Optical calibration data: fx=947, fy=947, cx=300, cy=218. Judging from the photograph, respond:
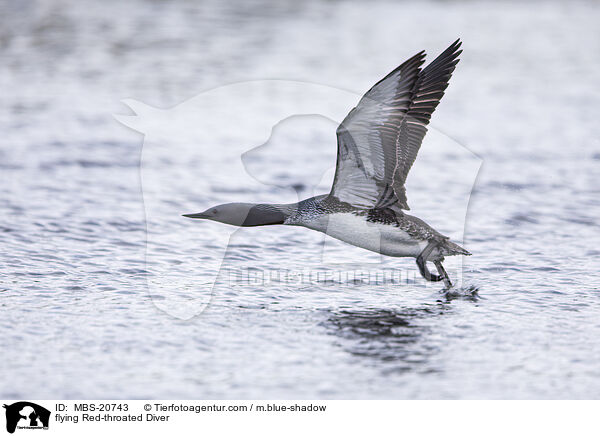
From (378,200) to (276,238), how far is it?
256 cm

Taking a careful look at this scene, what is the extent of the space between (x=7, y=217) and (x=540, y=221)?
283 inches

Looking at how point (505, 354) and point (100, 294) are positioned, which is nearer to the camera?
point (505, 354)

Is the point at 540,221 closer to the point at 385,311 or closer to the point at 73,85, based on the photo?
the point at 385,311

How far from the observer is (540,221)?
515 inches

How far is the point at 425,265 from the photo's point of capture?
1001 centimetres

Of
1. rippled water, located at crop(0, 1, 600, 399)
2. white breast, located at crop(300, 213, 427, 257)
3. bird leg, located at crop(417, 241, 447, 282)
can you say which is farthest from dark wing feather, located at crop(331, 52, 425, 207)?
rippled water, located at crop(0, 1, 600, 399)

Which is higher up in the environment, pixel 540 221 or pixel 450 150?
pixel 450 150

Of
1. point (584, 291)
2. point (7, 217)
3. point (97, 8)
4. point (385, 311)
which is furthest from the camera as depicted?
point (97, 8)

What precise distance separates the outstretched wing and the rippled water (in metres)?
1.16

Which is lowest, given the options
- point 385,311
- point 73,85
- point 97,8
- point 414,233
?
point 385,311

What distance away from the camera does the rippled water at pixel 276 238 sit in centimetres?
808
